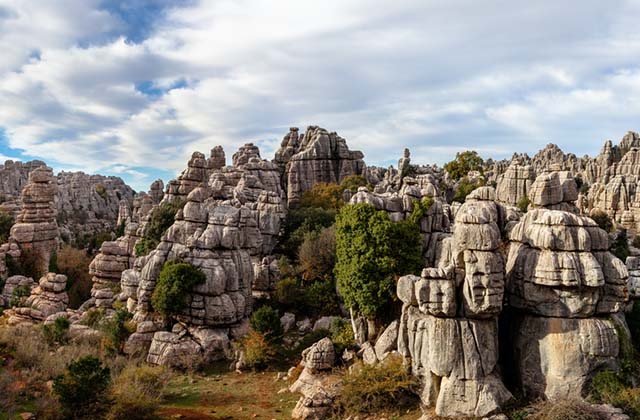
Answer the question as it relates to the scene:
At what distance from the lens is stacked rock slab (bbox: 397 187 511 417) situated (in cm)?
1578

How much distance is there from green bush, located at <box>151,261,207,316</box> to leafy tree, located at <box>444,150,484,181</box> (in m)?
43.7

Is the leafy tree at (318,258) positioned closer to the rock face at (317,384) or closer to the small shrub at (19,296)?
the rock face at (317,384)

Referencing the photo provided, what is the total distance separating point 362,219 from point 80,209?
7672cm

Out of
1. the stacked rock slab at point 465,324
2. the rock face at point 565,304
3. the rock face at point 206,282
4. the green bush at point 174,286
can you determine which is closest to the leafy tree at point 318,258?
the rock face at point 206,282

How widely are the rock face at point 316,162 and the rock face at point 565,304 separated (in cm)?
3576

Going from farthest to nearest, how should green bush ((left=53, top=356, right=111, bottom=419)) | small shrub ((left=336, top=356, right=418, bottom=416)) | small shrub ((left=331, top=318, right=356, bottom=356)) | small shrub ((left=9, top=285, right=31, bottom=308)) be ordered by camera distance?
small shrub ((left=9, top=285, right=31, bottom=308)), small shrub ((left=331, top=318, right=356, bottom=356)), small shrub ((left=336, top=356, right=418, bottom=416)), green bush ((left=53, top=356, right=111, bottom=419))

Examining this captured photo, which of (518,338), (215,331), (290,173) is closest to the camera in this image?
(518,338)

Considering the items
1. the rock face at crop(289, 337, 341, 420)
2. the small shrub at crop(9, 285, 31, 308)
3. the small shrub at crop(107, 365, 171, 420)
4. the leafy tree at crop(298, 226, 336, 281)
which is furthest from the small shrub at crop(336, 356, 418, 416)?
the small shrub at crop(9, 285, 31, 308)

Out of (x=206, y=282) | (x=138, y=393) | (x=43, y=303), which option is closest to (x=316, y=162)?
(x=43, y=303)

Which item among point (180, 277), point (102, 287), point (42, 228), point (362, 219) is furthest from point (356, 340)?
point (42, 228)

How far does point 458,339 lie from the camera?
52.5 ft

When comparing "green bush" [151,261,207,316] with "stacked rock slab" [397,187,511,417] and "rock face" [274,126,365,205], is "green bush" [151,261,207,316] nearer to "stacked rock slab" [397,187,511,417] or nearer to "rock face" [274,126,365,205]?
"stacked rock slab" [397,187,511,417]

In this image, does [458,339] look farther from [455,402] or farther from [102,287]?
[102,287]

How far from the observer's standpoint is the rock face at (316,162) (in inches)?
2115
